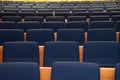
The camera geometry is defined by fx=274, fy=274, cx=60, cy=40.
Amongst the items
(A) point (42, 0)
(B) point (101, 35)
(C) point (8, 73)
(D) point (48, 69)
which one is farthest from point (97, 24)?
(A) point (42, 0)

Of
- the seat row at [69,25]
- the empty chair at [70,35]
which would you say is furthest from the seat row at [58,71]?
the seat row at [69,25]

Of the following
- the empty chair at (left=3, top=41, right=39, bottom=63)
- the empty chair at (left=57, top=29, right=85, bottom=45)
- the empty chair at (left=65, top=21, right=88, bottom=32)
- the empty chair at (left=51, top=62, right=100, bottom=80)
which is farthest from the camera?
the empty chair at (left=65, top=21, right=88, bottom=32)

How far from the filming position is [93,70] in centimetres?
133

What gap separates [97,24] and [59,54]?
3.19 ft

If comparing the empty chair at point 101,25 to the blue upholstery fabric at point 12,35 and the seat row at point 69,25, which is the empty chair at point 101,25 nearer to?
the seat row at point 69,25

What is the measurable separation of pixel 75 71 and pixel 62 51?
0.50 meters

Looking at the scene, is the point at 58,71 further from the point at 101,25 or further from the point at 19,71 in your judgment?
the point at 101,25

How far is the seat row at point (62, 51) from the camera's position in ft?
5.99

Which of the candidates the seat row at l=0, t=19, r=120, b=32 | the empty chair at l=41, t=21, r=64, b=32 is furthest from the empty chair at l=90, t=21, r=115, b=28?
the empty chair at l=41, t=21, r=64, b=32

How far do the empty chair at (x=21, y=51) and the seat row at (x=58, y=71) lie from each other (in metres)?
0.46

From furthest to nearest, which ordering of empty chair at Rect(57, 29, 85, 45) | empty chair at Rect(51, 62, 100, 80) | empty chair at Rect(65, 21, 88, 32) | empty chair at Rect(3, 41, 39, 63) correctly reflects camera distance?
1. empty chair at Rect(65, 21, 88, 32)
2. empty chair at Rect(57, 29, 85, 45)
3. empty chair at Rect(3, 41, 39, 63)
4. empty chair at Rect(51, 62, 100, 80)

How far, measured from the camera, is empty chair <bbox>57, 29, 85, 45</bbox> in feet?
7.23

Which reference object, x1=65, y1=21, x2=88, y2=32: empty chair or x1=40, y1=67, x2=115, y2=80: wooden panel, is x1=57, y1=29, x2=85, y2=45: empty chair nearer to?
x1=65, y1=21, x2=88, y2=32: empty chair

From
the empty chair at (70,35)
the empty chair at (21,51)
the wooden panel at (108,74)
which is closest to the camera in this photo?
the wooden panel at (108,74)
